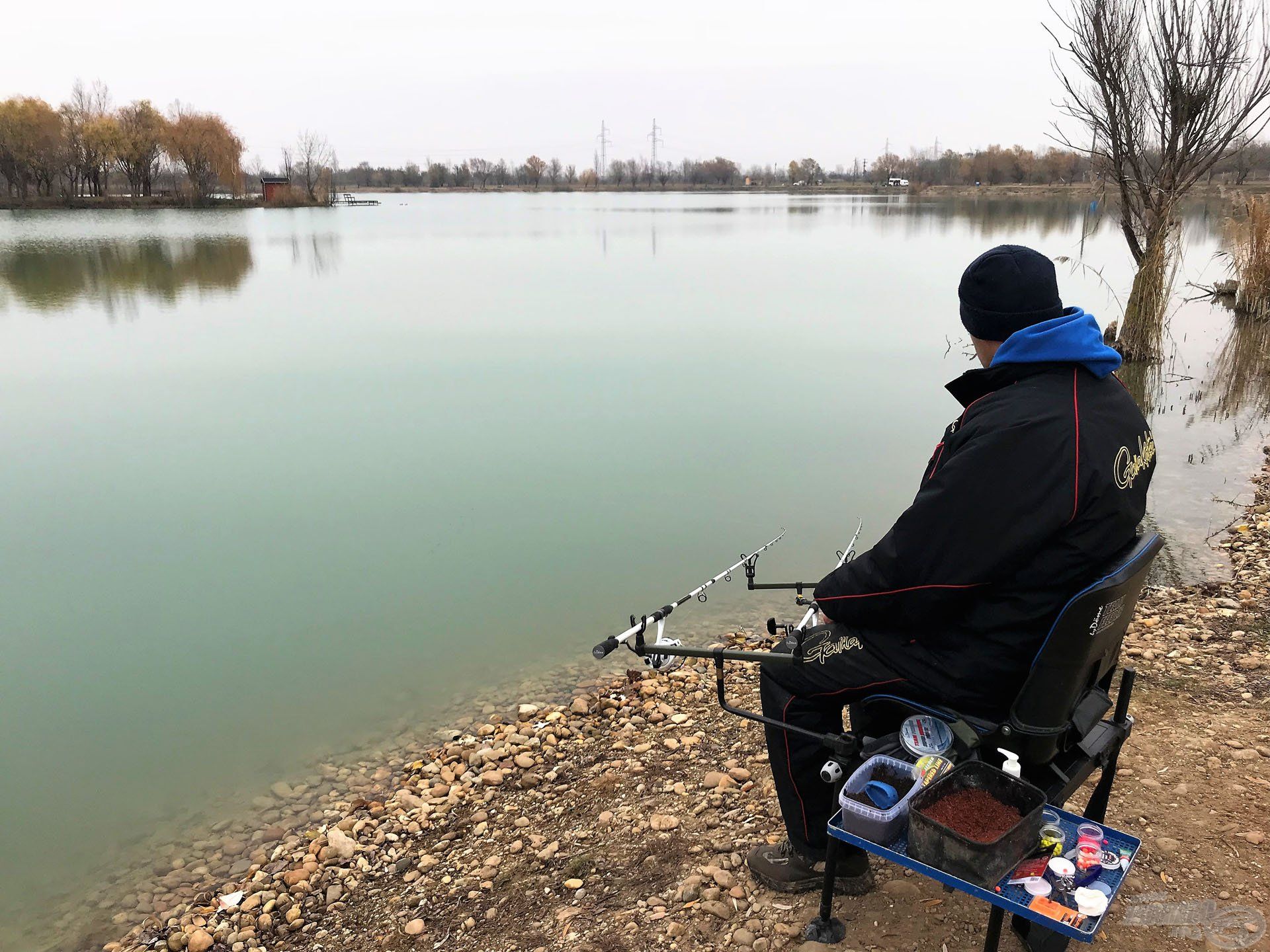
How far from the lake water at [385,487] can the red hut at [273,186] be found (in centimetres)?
5167

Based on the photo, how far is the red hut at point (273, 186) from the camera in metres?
65.3

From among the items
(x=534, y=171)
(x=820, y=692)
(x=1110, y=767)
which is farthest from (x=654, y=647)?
(x=534, y=171)

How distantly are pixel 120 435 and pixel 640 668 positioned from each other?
22.0 feet

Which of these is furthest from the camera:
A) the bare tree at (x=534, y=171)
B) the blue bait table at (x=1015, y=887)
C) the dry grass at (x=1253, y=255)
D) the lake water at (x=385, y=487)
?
the bare tree at (x=534, y=171)

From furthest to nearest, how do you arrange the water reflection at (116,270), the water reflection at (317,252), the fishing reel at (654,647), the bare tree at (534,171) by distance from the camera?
1. the bare tree at (534,171)
2. the water reflection at (317,252)
3. the water reflection at (116,270)
4. the fishing reel at (654,647)

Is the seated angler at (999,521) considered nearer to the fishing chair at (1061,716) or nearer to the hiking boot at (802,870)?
the fishing chair at (1061,716)

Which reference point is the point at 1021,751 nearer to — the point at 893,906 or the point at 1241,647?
the point at 893,906

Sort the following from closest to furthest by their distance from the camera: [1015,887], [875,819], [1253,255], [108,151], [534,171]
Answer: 1. [1015,887]
2. [875,819]
3. [1253,255]
4. [108,151]
5. [534,171]

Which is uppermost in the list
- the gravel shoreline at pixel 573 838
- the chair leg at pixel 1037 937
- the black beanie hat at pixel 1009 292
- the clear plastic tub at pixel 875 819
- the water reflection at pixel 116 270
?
the water reflection at pixel 116 270

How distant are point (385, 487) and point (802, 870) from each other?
18.6ft

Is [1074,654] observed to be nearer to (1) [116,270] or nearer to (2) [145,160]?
(1) [116,270]

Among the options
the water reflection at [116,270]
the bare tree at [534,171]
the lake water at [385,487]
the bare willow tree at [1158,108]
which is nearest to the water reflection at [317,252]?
the water reflection at [116,270]

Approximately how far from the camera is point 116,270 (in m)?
21.3

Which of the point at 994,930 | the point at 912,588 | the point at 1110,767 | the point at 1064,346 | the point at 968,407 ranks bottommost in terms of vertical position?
the point at 994,930
